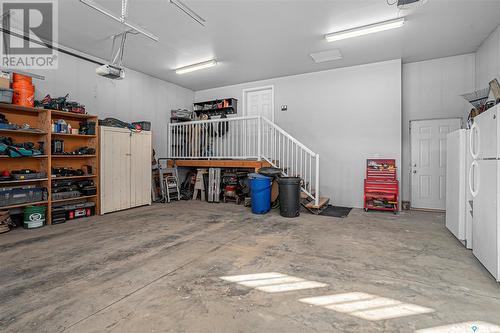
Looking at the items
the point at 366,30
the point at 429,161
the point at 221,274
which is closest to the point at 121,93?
the point at 221,274

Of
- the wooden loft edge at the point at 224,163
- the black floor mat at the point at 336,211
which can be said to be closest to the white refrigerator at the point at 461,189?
the black floor mat at the point at 336,211

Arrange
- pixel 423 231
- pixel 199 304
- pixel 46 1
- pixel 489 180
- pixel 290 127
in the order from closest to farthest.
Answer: pixel 199 304, pixel 489 180, pixel 46 1, pixel 423 231, pixel 290 127

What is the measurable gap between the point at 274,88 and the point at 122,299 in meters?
6.76

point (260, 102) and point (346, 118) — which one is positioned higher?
point (260, 102)

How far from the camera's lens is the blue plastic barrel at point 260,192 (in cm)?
529

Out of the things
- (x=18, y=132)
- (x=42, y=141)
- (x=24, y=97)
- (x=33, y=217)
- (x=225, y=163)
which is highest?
(x=24, y=97)

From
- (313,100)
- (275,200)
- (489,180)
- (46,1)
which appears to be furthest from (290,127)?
(46,1)

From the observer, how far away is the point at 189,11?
12.7 ft

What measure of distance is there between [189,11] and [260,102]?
13.7 feet

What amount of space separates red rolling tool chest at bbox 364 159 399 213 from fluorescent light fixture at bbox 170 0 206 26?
494 centimetres

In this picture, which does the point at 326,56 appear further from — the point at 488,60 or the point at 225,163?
the point at 225,163

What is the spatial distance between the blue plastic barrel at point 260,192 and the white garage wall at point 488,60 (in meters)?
4.87

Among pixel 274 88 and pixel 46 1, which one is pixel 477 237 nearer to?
pixel 274 88

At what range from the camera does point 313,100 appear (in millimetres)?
6906
